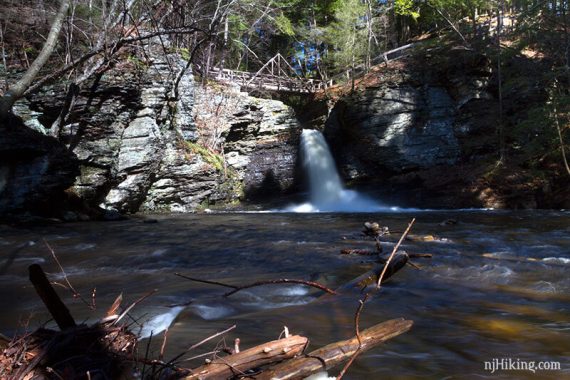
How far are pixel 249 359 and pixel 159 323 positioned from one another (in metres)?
1.54

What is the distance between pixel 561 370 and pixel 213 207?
1593 centimetres

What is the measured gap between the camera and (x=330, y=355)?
6.36ft

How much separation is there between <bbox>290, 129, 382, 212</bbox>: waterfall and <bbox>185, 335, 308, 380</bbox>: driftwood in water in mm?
15971

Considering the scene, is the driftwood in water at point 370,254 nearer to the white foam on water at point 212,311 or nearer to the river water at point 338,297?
the river water at point 338,297

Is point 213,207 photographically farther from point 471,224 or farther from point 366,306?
point 366,306

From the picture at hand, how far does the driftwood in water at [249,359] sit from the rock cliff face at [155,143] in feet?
37.9

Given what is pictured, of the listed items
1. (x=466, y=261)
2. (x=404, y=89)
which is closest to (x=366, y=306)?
(x=466, y=261)

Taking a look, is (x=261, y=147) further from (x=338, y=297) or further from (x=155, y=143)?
(x=338, y=297)

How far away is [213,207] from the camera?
17.3m

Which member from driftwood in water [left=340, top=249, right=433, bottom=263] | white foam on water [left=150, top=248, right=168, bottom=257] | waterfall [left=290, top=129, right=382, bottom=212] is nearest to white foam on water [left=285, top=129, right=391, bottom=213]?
waterfall [left=290, top=129, right=382, bottom=212]

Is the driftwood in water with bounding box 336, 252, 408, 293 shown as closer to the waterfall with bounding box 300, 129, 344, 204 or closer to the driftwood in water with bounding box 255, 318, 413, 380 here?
the driftwood in water with bounding box 255, 318, 413, 380

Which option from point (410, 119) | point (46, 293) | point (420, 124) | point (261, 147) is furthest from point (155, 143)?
point (46, 293)

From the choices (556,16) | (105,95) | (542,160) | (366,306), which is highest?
(556,16)

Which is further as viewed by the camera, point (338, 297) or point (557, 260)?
point (557, 260)
